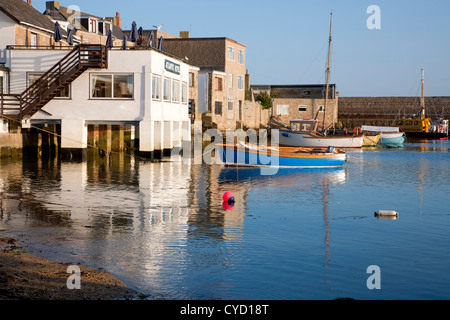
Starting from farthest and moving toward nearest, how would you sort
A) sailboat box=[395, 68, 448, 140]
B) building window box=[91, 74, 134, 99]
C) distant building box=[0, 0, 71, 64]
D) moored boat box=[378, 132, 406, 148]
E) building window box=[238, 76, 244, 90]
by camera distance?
sailboat box=[395, 68, 448, 140] < moored boat box=[378, 132, 406, 148] < building window box=[238, 76, 244, 90] < distant building box=[0, 0, 71, 64] < building window box=[91, 74, 134, 99]

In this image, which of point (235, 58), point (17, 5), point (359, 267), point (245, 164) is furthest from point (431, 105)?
point (359, 267)

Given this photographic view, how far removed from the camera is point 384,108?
10194 cm

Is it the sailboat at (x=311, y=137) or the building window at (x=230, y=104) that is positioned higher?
the building window at (x=230, y=104)

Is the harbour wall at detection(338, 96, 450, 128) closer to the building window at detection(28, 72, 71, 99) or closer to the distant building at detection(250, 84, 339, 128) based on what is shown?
the distant building at detection(250, 84, 339, 128)

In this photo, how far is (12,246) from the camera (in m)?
14.5

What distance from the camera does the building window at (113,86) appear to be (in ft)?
124

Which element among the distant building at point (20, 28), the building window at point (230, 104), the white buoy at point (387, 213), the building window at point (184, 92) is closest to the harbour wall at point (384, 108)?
the building window at point (230, 104)

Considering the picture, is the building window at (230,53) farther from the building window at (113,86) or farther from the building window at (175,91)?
the building window at (113,86)

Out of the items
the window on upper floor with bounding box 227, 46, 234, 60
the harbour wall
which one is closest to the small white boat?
the window on upper floor with bounding box 227, 46, 234, 60

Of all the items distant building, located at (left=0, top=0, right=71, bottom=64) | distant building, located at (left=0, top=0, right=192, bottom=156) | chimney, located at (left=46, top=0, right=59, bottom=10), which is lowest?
distant building, located at (left=0, top=0, right=192, bottom=156)

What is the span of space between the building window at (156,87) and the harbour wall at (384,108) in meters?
65.4

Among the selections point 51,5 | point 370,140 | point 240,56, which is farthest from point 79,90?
point 370,140

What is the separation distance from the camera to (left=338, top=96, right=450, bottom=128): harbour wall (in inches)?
3984

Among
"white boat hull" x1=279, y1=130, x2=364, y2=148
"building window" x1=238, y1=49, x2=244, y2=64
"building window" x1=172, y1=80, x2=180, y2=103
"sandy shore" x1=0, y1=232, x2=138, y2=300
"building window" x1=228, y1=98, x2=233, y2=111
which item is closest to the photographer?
→ "sandy shore" x1=0, y1=232, x2=138, y2=300
